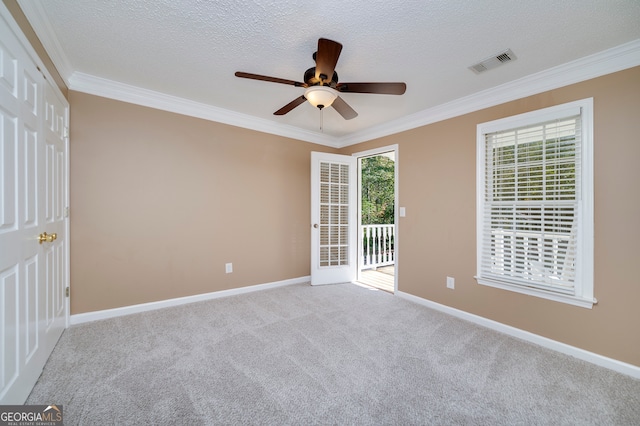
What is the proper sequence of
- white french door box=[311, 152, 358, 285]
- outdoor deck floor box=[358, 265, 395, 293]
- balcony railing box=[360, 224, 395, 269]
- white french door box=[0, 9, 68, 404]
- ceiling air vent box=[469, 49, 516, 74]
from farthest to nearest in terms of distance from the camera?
balcony railing box=[360, 224, 395, 269] → outdoor deck floor box=[358, 265, 395, 293] → white french door box=[311, 152, 358, 285] → ceiling air vent box=[469, 49, 516, 74] → white french door box=[0, 9, 68, 404]

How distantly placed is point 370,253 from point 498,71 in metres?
3.73

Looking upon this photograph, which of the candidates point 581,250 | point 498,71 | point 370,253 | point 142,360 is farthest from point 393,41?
point 370,253

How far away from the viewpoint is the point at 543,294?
2.35m

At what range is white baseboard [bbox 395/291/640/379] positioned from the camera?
1951 millimetres

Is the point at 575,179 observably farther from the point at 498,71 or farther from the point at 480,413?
the point at 480,413

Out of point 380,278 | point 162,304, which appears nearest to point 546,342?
point 380,278

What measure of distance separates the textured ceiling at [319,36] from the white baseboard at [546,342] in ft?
7.91

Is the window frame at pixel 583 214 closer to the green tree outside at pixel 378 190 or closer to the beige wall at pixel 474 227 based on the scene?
the beige wall at pixel 474 227

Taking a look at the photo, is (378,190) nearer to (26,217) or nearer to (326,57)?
(326,57)

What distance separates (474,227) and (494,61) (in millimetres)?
1604

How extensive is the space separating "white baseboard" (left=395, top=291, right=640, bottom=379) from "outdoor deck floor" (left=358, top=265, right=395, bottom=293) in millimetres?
888

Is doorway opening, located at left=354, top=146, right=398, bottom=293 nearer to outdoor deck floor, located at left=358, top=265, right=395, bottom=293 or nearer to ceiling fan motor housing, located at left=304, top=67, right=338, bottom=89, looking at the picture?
outdoor deck floor, located at left=358, top=265, right=395, bottom=293

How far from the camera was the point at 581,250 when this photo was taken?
2150 millimetres

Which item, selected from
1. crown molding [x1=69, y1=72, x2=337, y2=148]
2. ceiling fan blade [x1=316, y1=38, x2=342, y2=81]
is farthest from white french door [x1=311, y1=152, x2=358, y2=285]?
ceiling fan blade [x1=316, y1=38, x2=342, y2=81]
